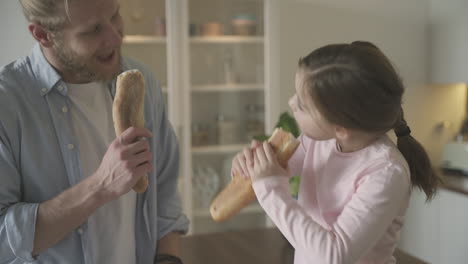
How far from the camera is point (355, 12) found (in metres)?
3.18

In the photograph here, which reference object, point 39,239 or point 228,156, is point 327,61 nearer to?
point 39,239

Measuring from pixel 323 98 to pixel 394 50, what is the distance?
2.72 metres

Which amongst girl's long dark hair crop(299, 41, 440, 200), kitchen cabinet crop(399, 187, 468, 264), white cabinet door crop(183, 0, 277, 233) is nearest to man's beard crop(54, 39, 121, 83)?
girl's long dark hair crop(299, 41, 440, 200)

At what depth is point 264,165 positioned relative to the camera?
0.87 metres

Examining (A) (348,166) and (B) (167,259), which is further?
(B) (167,259)

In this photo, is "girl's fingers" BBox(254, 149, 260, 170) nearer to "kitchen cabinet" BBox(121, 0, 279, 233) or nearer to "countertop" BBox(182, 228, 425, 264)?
"countertop" BBox(182, 228, 425, 264)

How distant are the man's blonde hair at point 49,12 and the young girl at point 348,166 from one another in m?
0.55

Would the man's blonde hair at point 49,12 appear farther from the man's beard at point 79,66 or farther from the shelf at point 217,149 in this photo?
the shelf at point 217,149

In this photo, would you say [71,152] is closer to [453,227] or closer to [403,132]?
[403,132]

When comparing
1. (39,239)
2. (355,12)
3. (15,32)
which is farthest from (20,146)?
(355,12)

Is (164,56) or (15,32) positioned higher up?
(15,32)

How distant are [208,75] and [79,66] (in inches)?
72.1

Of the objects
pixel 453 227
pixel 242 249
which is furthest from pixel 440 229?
pixel 242 249

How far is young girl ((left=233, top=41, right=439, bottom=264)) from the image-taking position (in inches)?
31.2
